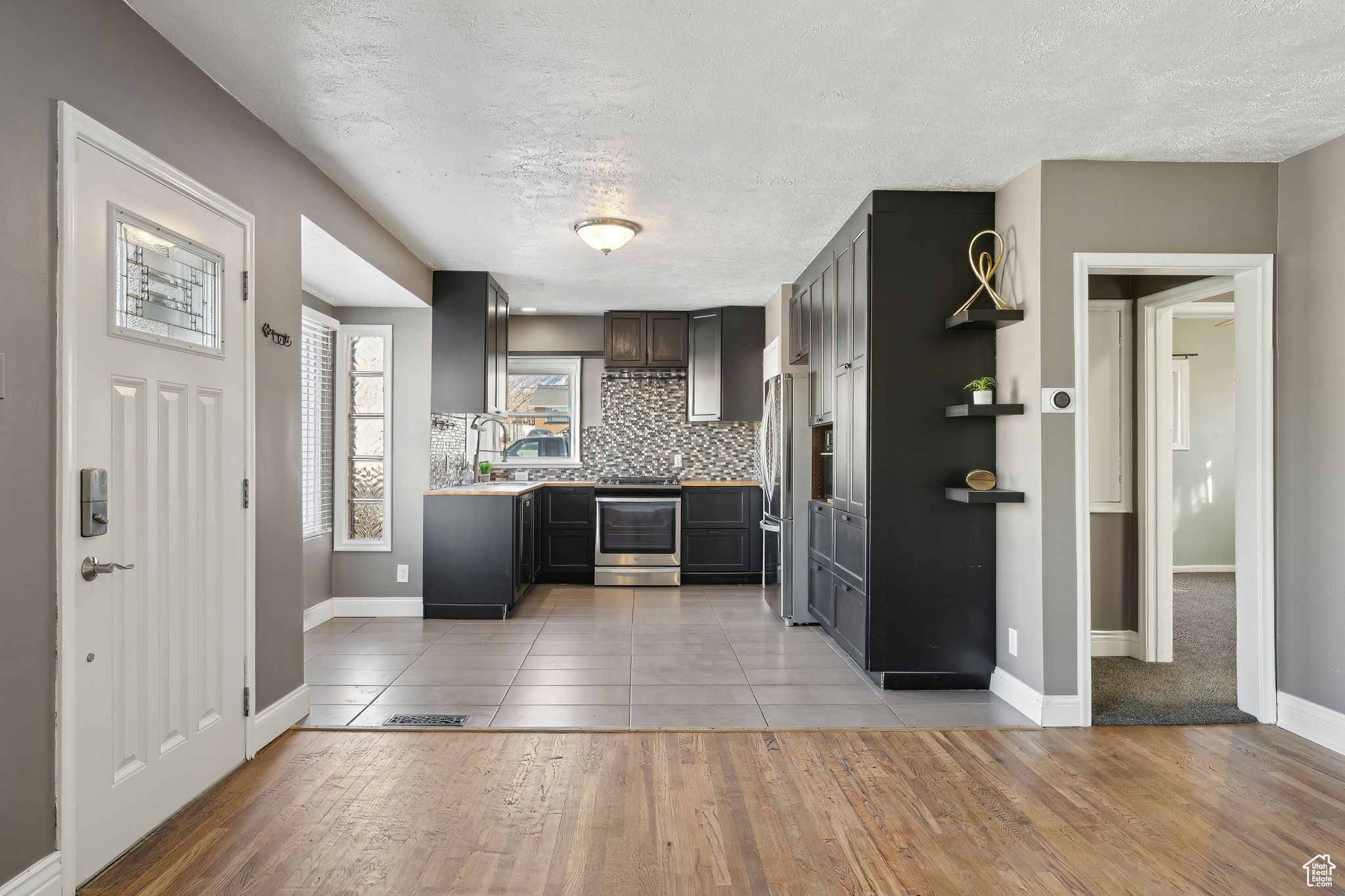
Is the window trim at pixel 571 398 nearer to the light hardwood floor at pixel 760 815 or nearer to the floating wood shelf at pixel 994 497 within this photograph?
the light hardwood floor at pixel 760 815

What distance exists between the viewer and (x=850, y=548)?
3.96 meters

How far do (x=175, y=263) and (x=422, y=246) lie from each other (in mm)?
A: 2358

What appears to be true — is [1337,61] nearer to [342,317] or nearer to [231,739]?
[231,739]

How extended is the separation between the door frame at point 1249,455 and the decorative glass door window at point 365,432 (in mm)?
4253

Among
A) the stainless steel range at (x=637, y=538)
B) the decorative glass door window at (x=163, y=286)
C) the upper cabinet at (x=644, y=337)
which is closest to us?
the decorative glass door window at (x=163, y=286)

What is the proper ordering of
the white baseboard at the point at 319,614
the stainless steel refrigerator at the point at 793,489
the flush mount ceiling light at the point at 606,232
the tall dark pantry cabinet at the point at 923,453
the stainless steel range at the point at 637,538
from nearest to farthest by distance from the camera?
the tall dark pantry cabinet at the point at 923,453, the flush mount ceiling light at the point at 606,232, the white baseboard at the point at 319,614, the stainless steel refrigerator at the point at 793,489, the stainless steel range at the point at 637,538

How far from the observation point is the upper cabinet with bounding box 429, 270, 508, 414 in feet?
17.4

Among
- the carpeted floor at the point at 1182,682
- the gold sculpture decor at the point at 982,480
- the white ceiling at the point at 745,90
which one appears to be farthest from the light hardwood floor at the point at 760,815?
the white ceiling at the point at 745,90

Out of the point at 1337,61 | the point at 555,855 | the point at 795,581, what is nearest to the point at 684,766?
the point at 555,855

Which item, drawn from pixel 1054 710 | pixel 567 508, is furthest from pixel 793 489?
pixel 567 508

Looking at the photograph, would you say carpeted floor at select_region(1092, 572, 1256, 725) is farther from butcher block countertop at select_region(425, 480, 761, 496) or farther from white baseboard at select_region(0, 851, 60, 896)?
white baseboard at select_region(0, 851, 60, 896)

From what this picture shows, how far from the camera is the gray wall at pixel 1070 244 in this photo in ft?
10.4

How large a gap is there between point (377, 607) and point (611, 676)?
7.45 ft

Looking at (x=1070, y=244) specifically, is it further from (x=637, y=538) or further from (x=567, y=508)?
(x=567, y=508)
